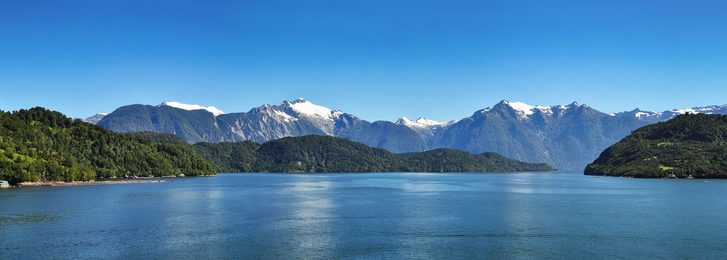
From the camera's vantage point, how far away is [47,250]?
79125mm

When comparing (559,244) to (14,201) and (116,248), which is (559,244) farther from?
(14,201)

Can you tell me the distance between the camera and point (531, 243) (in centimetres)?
8700

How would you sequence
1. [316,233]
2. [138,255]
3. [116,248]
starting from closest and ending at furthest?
[138,255], [116,248], [316,233]

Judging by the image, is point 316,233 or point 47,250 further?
point 316,233

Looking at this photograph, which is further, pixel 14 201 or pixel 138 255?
pixel 14 201

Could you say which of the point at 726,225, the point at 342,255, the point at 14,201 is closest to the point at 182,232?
the point at 342,255

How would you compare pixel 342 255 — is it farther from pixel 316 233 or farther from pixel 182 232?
pixel 182 232

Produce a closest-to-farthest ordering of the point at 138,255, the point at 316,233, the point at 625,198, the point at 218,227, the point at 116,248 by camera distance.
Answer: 1. the point at 138,255
2. the point at 116,248
3. the point at 316,233
4. the point at 218,227
5. the point at 625,198

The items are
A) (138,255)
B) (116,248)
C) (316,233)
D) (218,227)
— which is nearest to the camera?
(138,255)

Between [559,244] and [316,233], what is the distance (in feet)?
124

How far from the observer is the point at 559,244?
85.6 m

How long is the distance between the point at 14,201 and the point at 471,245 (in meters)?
122

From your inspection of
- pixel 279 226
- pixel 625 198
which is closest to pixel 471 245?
pixel 279 226

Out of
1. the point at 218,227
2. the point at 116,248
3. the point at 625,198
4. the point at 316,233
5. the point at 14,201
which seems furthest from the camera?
the point at 625,198
